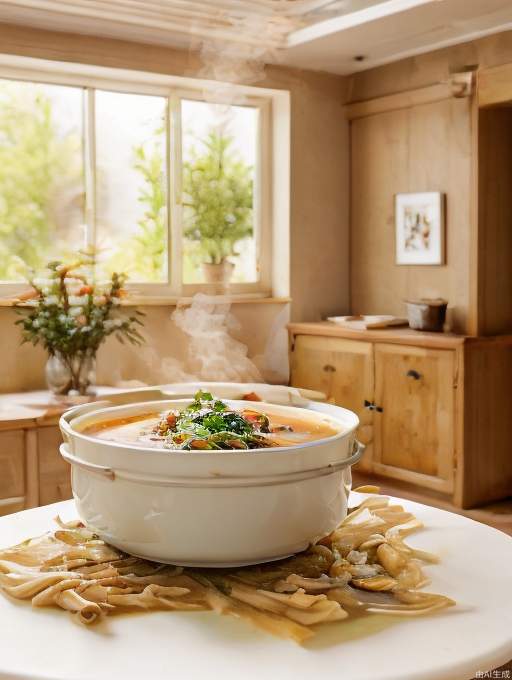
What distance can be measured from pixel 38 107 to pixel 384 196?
6.38 ft

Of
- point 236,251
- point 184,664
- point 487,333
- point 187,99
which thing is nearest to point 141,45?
point 187,99

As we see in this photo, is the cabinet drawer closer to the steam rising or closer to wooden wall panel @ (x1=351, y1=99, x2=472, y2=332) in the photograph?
the steam rising

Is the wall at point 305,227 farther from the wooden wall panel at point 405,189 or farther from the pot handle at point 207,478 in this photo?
the pot handle at point 207,478

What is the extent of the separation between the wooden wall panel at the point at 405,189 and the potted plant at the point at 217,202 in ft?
2.25

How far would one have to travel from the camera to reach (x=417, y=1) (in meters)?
3.45

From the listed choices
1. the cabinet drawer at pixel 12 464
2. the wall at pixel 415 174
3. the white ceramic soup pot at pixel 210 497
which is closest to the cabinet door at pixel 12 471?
the cabinet drawer at pixel 12 464

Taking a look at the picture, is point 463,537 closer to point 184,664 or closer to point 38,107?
A: point 184,664

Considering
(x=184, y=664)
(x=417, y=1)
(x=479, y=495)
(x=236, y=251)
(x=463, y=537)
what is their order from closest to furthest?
1. (x=184, y=664)
2. (x=463, y=537)
3. (x=417, y=1)
4. (x=479, y=495)
5. (x=236, y=251)

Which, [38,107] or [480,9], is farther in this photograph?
[38,107]

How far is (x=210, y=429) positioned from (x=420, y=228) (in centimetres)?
346

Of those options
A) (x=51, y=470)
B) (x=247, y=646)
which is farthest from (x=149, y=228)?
(x=247, y=646)

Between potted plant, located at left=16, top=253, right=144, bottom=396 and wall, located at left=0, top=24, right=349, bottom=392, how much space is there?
0.66 meters

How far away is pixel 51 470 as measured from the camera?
303 centimetres

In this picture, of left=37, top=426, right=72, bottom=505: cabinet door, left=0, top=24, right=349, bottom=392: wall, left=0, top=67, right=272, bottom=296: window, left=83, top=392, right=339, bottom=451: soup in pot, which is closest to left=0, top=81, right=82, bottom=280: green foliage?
left=0, top=67, right=272, bottom=296: window
